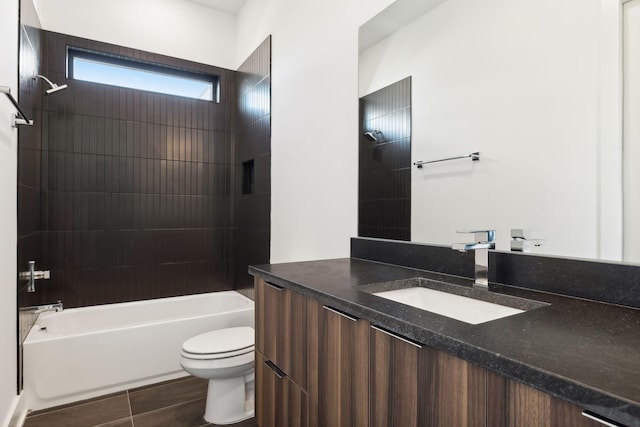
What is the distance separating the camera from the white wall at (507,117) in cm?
108

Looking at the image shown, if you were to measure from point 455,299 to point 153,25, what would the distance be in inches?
134

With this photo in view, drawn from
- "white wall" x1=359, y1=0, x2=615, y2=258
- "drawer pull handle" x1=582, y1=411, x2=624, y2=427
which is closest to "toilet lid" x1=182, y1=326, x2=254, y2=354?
"white wall" x1=359, y1=0, x2=615, y2=258

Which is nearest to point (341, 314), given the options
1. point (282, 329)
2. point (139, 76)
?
point (282, 329)

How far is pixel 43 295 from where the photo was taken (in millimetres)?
2811

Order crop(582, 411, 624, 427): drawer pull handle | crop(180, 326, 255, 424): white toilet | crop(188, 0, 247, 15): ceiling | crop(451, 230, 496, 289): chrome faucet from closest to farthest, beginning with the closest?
crop(582, 411, 624, 427): drawer pull handle < crop(451, 230, 496, 289): chrome faucet < crop(180, 326, 255, 424): white toilet < crop(188, 0, 247, 15): ceiling

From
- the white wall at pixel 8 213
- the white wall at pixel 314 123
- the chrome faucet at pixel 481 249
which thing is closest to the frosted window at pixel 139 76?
the white wall at pixel 314 123

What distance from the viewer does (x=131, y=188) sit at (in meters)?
3.14

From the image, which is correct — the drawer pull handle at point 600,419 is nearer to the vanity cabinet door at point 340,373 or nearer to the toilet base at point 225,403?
the vanity cabinet door at point 340,373

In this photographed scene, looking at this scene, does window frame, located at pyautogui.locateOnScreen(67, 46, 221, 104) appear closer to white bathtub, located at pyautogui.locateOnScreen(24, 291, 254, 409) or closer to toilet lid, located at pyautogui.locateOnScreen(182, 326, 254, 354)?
white bathtub, located at pyautogui.locateOnScreen(24, 291, 254, 409)

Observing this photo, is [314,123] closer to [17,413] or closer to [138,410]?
[138,410]

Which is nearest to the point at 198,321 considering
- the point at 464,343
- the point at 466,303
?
the point at 466,303

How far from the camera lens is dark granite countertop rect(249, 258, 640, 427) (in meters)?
0.52

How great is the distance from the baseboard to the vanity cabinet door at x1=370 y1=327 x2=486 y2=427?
2.06 m

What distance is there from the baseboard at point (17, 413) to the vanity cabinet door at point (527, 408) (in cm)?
234
